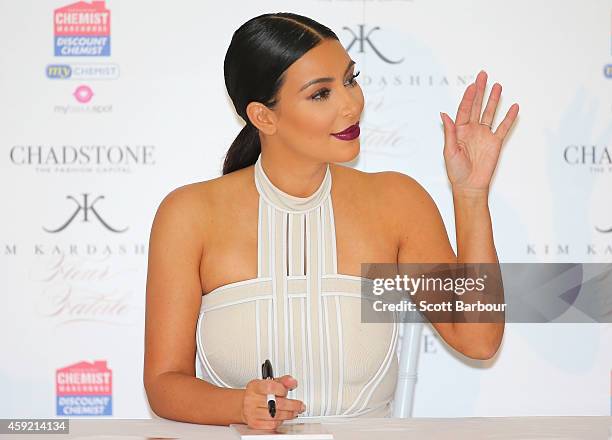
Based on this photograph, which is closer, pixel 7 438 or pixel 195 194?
pixel 7 438

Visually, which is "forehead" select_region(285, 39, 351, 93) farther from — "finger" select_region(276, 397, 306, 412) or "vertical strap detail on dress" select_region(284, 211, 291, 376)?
"finger" select_region(276, 397, 306, 412)

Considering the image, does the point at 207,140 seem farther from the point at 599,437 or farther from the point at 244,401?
the point at 599,437

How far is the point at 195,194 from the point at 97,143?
0.73m

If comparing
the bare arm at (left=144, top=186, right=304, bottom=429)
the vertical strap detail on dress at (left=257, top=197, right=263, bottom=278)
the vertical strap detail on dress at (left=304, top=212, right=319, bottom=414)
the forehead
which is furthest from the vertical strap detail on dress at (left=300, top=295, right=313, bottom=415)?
the forehead

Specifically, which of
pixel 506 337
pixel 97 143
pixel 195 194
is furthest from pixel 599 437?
pixel 97 143

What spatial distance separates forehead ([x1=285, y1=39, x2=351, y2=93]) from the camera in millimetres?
1808

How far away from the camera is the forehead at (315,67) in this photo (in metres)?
1.81

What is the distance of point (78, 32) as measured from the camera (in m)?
2.50

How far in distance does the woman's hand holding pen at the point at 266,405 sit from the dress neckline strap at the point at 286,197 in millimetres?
548

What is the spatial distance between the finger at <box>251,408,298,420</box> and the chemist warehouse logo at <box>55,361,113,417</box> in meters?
1.20

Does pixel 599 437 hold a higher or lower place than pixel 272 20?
lower

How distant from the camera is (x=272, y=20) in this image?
1812mm

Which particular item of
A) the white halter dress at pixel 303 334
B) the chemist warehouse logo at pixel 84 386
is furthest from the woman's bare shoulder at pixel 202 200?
the chemist warehouse logo at pixel 84 386

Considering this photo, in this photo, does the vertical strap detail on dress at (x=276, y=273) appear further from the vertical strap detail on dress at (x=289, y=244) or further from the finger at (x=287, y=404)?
the finger at (x=287, y=404)
